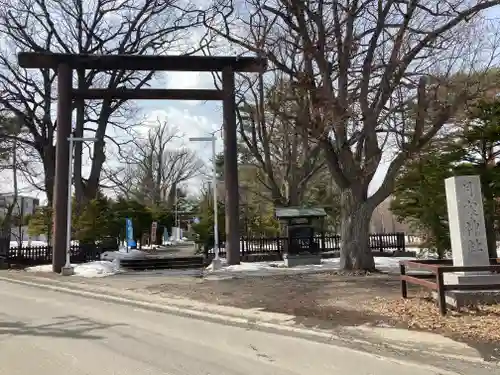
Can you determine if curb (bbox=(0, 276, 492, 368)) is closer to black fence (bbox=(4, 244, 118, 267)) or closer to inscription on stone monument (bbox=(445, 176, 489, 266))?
inscription on stone monument (bbox=(445, 176, 489, 266))

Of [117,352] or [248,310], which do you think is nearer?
[117,352]

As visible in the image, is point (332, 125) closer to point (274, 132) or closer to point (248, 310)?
point (248, 310)

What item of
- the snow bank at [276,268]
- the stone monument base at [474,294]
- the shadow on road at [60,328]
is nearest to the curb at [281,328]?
the shadow on road at [60,328]

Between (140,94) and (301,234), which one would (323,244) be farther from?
(140,94)

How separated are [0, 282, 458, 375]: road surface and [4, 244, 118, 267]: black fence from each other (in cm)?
1650

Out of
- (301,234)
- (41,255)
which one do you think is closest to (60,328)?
(301,234)

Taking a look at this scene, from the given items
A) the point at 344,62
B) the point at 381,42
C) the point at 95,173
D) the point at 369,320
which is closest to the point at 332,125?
the point at 344,62

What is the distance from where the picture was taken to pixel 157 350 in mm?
7320

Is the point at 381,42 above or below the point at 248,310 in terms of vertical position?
above

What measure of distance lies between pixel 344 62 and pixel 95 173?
814 inches

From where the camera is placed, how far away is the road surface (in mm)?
6273

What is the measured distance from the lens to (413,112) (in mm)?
15609

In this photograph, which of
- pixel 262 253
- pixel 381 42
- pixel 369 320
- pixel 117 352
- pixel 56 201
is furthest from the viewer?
pixel 262 253

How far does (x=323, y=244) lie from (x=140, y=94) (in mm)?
12742
